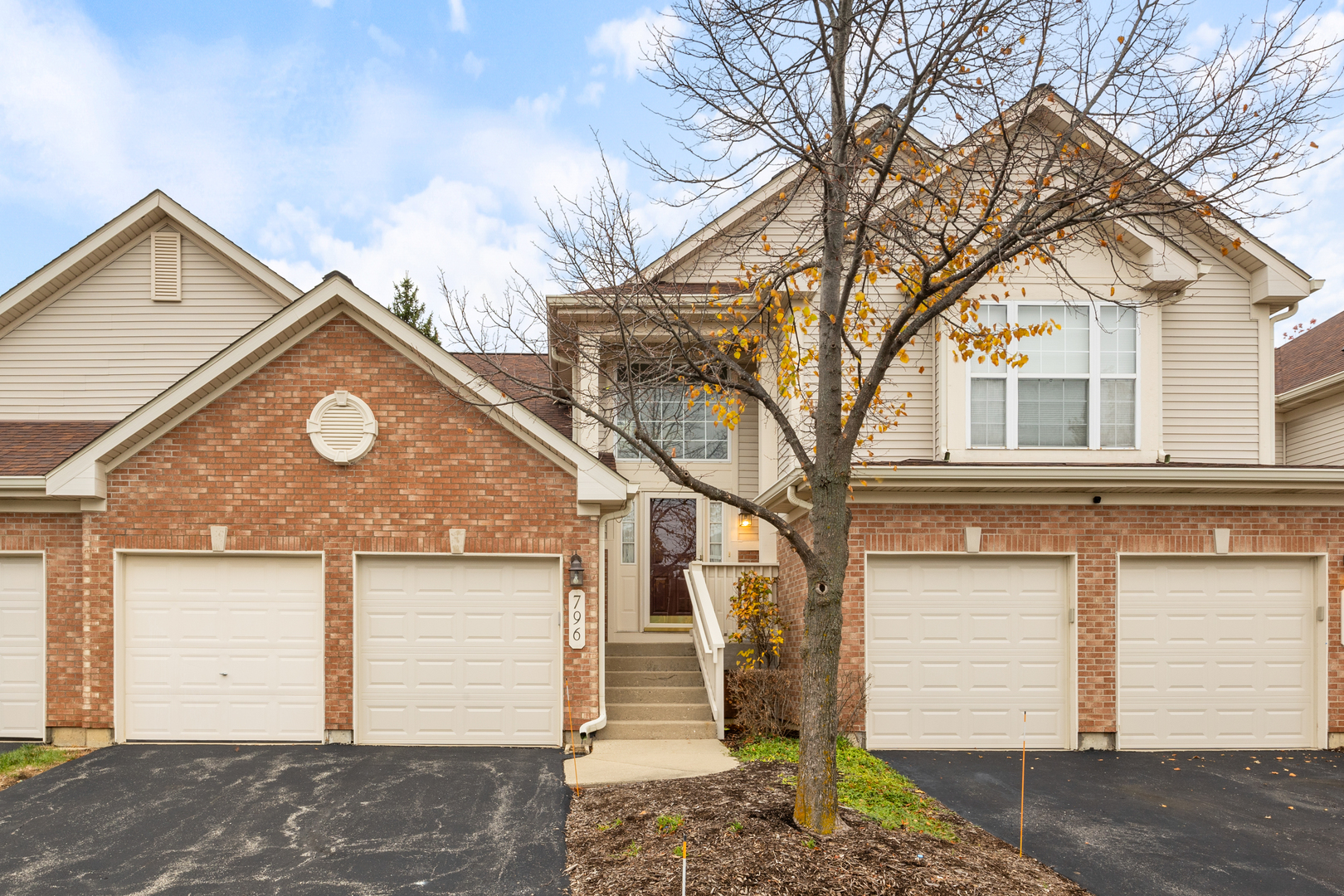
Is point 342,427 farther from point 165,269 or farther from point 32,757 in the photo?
point 165,269

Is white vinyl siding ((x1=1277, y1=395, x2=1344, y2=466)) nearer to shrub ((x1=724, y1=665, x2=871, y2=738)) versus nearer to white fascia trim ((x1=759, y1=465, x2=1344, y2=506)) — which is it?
white fascia trim ((x1=759, y1=465, x2=1344, y2=506))

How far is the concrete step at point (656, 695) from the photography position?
10.2 m

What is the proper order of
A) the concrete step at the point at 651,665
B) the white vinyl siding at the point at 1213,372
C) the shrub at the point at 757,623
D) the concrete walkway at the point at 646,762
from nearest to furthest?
1. the concrete walkway at the point at 646,762
2. the shrub at the point at 757,623
3. the concrete step at the point at 651,665
4. the white vinyl siding at the point at 1213,372

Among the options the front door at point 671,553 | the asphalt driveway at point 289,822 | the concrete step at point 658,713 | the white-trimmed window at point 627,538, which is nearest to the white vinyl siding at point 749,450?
the front door at point 671,553

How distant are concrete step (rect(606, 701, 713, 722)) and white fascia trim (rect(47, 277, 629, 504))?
8.77ft

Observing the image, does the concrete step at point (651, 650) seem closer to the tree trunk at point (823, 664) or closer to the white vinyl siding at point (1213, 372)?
the tree trunk at point (823, 664)

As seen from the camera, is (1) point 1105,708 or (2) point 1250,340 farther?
(2) point 1250,340

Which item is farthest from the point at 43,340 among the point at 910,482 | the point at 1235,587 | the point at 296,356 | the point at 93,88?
the point at 1235,587

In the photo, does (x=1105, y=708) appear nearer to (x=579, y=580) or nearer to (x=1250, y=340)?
(x=1250, y=340)

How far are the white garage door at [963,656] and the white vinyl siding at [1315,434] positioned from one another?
7584mm

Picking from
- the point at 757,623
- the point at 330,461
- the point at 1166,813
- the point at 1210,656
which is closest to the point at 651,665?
the point at 757,623

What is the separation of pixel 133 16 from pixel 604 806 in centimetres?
1783

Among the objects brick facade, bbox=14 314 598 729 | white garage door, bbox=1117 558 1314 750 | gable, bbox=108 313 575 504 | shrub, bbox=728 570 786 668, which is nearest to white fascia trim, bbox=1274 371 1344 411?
white garage door, bbox=1117 558 1314 750

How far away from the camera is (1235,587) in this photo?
9.77 meters
